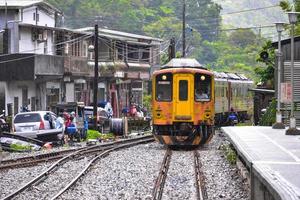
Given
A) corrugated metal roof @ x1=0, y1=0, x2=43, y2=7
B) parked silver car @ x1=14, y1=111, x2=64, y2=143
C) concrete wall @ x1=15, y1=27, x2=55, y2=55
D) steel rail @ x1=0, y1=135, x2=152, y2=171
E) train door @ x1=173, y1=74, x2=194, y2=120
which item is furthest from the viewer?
corrugated metal roof @ x1=0, y1=0, x2=43, y2=7

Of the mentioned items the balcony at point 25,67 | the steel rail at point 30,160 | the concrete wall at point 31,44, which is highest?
the concrete wall at point 31,44

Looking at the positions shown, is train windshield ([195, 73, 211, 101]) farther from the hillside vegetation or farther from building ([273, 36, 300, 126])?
the hillside vegetation

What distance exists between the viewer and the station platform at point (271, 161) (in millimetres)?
9514

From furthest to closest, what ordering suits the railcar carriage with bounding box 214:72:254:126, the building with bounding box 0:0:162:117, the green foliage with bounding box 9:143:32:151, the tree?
the tree
the building with bounding box 0:0:162:117
the railcar carriage with bounding box 214:72:254:126
the green foliage with bounding box 9:143:32:151

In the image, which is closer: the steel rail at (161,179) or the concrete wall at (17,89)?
the steel rail at (161,179)

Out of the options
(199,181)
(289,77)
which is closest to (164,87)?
(289,77)

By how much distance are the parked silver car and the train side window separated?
6485 mm

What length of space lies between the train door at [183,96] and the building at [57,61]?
13900 millimetres

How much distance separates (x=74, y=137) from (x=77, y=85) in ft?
59.7

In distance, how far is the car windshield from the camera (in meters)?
28.3

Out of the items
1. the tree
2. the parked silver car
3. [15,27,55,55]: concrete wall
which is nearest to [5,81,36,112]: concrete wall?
[15,27,55,55]: concrete wall

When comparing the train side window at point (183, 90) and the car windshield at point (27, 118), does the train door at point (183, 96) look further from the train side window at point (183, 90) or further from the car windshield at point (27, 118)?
the car windshield at point (27, 118)

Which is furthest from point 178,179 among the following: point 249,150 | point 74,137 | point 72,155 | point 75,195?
point 74,137

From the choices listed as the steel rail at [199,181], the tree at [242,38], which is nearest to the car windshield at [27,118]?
the steel rail at [199,181]
